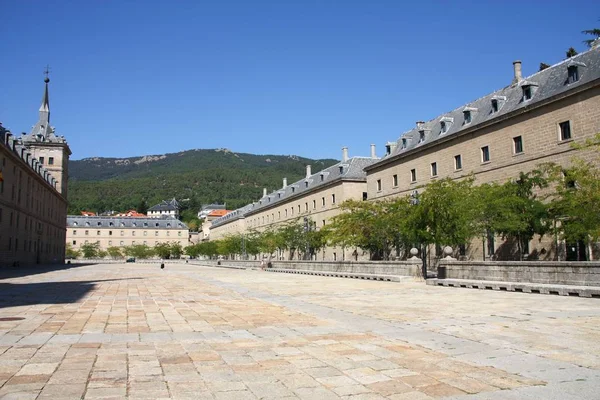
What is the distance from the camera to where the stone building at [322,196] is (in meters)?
61.5

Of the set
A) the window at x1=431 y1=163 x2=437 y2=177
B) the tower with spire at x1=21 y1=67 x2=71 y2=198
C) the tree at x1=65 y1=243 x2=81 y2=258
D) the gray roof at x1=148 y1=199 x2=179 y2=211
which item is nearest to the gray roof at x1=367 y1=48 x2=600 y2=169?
the window at x1=431 y1=163 x2=437 y2=177

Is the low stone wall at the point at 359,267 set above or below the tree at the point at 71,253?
below

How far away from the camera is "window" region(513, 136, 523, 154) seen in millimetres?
35844

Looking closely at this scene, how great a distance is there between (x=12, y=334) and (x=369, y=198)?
1987 inches

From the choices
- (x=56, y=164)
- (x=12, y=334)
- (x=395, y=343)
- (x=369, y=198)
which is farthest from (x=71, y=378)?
(x=56, y=164)

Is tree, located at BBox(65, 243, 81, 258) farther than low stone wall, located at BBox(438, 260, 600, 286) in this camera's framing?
Yes

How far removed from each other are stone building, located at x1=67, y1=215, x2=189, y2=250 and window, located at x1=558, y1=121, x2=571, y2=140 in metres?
114

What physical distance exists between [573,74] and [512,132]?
5756 mm

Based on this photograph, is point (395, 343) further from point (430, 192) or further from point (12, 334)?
point (430, 192)

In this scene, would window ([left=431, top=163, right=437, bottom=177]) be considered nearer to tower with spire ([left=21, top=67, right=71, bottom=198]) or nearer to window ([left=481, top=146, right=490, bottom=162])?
window ([left=481, top=146, right=490, bottom=162])

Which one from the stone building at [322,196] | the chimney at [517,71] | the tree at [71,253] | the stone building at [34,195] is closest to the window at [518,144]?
the chimney at [517,71]

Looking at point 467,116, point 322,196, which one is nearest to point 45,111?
point 322,196

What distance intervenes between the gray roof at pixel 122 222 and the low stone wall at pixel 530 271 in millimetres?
118679

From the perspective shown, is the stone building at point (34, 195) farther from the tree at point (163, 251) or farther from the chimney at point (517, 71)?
the chimney at point (517, 71)
